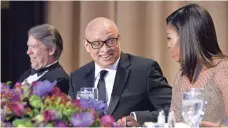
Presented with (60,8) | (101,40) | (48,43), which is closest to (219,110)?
(101,40)

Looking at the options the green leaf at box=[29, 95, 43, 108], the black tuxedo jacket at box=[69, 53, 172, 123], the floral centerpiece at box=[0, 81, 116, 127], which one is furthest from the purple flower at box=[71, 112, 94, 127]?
the black tuxedo jacket at box=[69, 53, 172, 123]

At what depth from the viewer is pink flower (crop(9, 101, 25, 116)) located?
4.50 feet

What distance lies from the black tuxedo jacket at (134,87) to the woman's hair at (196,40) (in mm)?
452

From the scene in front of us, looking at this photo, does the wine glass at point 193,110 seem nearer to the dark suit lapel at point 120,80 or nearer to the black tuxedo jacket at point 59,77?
the dark suit lapel at point 120,80

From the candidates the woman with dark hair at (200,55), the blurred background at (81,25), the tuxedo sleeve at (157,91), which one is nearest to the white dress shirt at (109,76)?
the tuxedo sleeve at (157,91)

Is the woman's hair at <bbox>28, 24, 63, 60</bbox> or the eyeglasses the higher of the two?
the eyeglasses

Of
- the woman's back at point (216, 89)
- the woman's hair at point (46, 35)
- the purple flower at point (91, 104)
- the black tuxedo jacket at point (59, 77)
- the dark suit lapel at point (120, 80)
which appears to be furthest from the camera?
the woman's hair at point (46, 35)

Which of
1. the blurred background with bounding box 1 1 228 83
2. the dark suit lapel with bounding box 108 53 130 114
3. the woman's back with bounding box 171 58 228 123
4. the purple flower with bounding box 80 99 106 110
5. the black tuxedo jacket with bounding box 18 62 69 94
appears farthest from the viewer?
the blurred background with bounding box 1 1 228 83

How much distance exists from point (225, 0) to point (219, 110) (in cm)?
205

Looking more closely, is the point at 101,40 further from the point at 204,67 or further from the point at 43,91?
the point at 43,91

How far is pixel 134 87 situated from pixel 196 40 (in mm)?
591

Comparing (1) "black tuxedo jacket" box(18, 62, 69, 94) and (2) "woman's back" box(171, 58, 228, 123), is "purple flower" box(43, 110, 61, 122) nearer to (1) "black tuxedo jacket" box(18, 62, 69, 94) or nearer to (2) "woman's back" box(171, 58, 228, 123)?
(2) "woman's back" box(171, 58, 228, 123)

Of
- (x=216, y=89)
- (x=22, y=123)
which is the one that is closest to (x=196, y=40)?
(x=216, y=89)

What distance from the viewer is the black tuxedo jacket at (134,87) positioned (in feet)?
8.01
